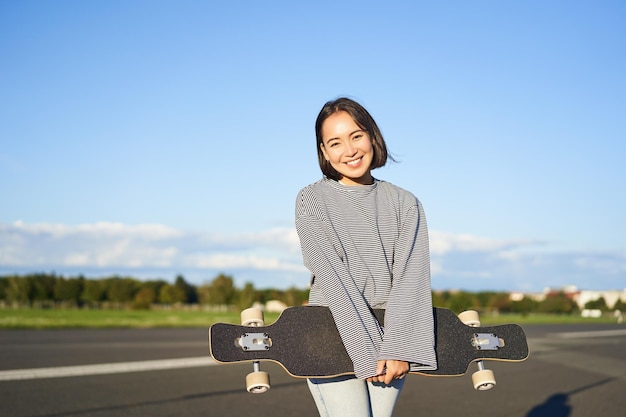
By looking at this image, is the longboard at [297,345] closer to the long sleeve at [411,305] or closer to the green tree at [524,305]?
the long sleeve at [411,305]

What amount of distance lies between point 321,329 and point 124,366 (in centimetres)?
721

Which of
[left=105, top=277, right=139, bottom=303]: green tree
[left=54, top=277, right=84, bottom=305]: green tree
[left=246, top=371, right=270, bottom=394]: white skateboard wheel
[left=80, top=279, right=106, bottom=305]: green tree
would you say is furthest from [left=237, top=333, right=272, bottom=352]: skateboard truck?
[left=105, top=277, right=139, bottom=303]: green tree

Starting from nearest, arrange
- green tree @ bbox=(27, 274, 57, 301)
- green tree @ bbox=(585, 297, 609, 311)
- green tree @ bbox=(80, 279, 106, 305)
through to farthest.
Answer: green tree @ bbox=(27, 274, 57, 301) < green tree @ bbox=(80, 279, 106, 305) < green tree @ bbox=(585, 297, 609, 311)

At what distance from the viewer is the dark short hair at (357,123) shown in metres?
2.75

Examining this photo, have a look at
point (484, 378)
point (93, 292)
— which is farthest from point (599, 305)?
point (484, 378)

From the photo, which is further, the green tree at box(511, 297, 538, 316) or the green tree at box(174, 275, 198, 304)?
the green tree at box(174, 275, 198, 304)

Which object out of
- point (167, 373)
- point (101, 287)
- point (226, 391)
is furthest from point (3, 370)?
point (101, 287)

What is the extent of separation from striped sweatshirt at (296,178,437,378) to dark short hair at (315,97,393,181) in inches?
4.5

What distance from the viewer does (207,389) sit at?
7492mm

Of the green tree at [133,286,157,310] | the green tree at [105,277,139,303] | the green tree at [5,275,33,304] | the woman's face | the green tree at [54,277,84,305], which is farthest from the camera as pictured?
the green tree at [133,286,157,310]

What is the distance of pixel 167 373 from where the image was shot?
8.65m

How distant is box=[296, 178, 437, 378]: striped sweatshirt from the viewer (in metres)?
2.46

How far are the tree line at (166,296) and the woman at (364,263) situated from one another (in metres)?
39.0

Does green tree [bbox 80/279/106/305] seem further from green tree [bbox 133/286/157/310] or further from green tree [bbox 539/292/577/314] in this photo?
green tree [bbox 539/292/577/314]
